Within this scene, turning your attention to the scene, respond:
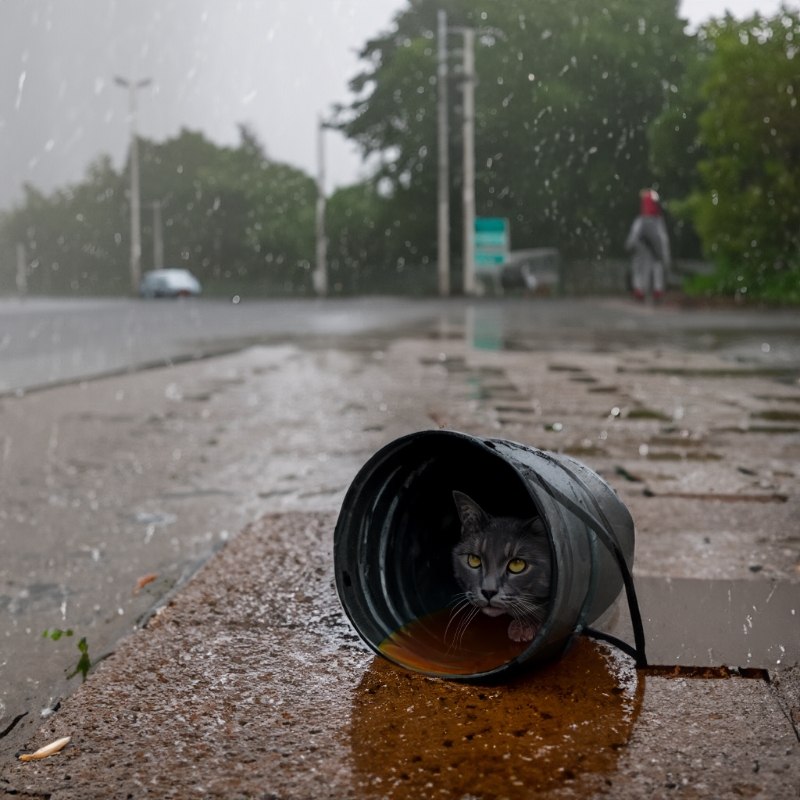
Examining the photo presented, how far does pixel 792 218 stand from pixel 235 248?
38.0 meters

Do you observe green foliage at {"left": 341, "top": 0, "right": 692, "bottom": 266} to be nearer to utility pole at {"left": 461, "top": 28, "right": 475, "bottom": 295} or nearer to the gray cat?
utility pole at {"left": 461, "top": 28, "right": 475, "bottom": 295}

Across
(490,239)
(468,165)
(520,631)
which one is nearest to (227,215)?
(490,239)

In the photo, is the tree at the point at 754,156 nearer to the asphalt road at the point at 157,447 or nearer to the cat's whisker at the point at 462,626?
the asphalt road at the point at 157,447

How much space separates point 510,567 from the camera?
8.16 feet

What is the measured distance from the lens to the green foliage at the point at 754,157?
2755cm

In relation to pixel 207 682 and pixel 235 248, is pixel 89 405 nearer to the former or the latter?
pixel 207 682

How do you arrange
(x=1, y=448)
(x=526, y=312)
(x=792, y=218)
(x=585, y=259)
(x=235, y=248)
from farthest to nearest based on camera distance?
(x=235, y=248), (x=585, y=259), (x=792, y=218), (x=526, y=312), (x=1, y=448)

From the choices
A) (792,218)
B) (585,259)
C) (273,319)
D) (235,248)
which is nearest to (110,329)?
(273,319)

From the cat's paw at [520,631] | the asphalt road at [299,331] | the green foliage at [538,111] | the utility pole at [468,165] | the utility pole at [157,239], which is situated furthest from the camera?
the utility pole at [157,239]

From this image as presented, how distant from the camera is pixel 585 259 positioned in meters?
44.7

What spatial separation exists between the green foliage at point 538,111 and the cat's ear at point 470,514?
38847 mm

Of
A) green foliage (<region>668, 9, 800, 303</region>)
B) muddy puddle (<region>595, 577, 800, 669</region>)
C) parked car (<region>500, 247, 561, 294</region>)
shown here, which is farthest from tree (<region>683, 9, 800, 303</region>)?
muddy puddle (<region>595, 577, 800, 669</region>)

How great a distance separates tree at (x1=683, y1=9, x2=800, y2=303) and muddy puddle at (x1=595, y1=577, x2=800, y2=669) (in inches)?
987

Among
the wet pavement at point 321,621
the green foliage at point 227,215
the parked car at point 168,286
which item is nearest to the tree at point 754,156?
the parked car at point 168,286
